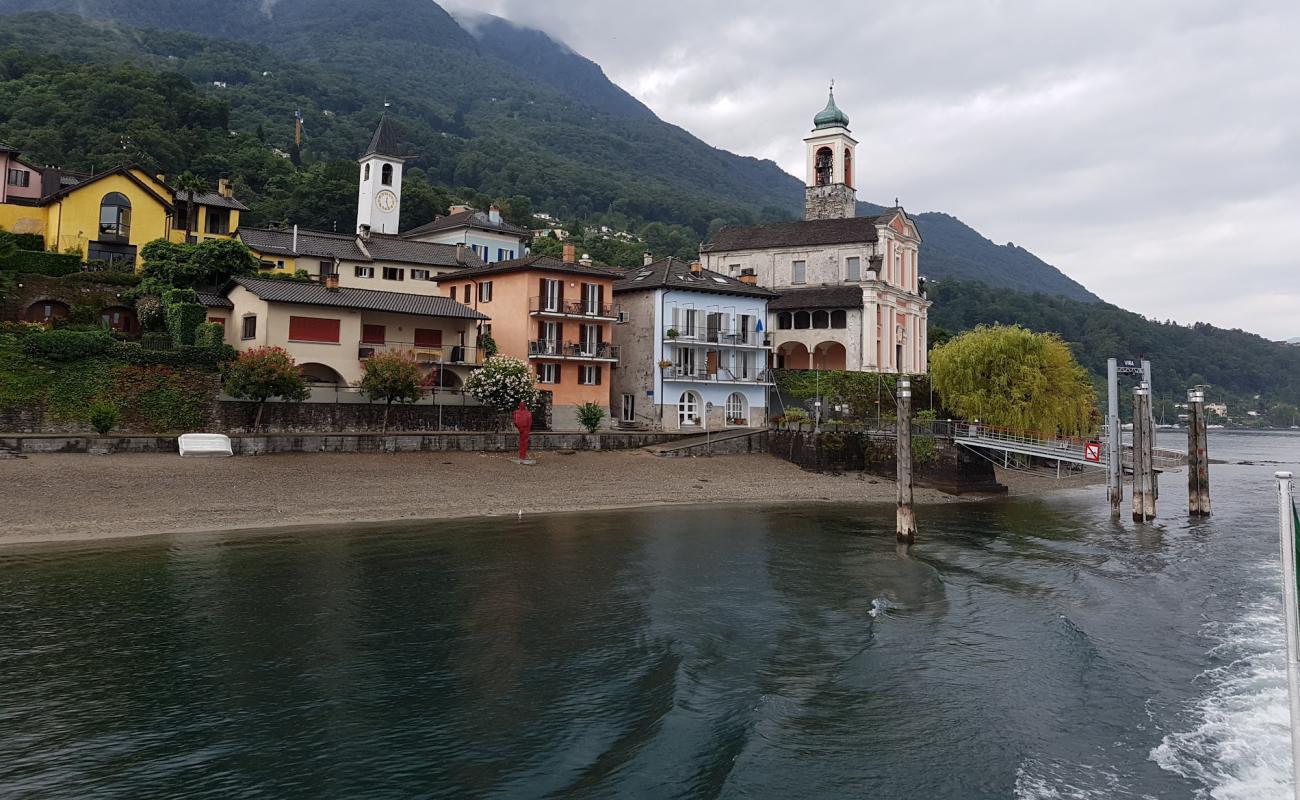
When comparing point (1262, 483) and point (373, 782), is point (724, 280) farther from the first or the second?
point (373, 782)

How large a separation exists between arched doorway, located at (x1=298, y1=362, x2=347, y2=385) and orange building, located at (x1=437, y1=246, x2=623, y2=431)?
1201 centimetres

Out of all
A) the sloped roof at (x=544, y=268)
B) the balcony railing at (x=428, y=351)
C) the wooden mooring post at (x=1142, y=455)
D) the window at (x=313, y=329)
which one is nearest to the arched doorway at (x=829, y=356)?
the sloped roof at (x=544, y=268)

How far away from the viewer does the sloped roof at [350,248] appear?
67000 millimetres

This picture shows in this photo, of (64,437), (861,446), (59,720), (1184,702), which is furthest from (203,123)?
(1184,702)

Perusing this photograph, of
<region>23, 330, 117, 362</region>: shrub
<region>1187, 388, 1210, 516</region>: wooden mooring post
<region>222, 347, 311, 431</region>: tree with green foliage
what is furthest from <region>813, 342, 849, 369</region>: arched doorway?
<region>23, 330, 117, 362</region>: shrub

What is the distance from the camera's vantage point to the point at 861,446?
5484cm

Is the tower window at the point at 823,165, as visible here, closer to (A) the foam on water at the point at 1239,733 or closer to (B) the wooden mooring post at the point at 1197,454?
(B) the wooden mooring post at the point at 1197,454

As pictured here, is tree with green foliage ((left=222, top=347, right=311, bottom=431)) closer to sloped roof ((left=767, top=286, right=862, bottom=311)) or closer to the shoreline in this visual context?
the shoreline

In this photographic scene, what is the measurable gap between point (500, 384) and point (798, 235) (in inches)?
1689

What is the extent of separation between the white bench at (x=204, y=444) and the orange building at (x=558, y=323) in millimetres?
21055

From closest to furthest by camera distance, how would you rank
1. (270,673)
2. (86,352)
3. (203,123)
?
1. (270,673)
2. (86,352)
3. (203,123)

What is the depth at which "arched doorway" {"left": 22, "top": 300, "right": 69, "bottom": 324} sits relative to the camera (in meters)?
48.1

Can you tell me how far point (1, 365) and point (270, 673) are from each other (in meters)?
32.2

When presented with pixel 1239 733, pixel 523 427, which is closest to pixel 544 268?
pixel 523 427
